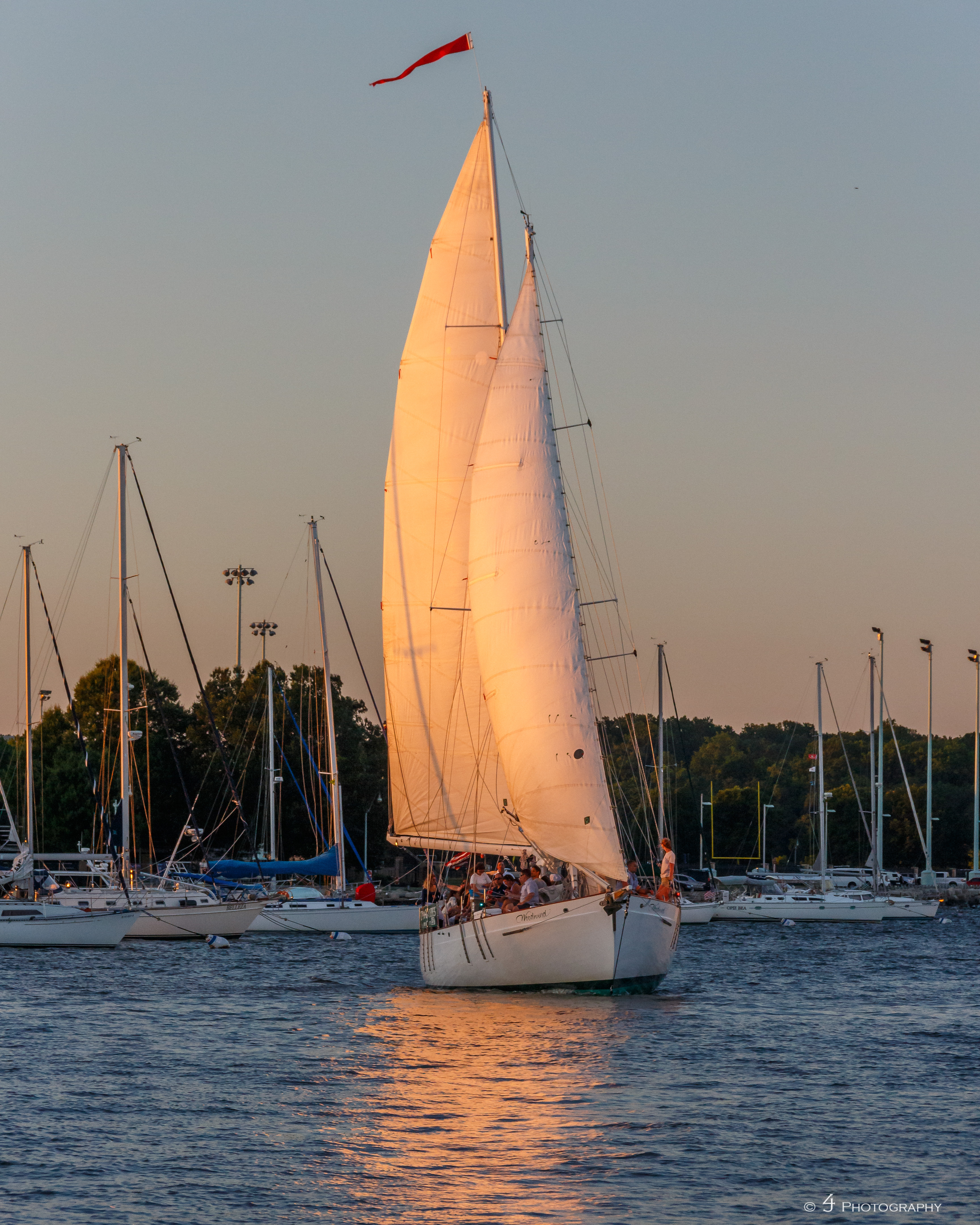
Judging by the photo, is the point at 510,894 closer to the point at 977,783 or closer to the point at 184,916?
the point at 184,916

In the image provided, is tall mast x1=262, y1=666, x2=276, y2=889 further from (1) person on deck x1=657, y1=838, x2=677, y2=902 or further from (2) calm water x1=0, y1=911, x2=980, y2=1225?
(1) person on deck x1=657, y1=838, x2=677, y2=902

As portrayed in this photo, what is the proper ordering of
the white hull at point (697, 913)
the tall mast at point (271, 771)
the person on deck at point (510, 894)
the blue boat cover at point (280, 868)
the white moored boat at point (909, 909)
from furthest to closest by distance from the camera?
the white moored boat at point (909, 909) < the white hull at point (697, 913) < the tall mast at point (271, 771) < the blue boat cover at point (280, 868) < the person on deck at point (510, 894)

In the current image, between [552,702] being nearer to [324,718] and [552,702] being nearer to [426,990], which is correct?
[426,990]

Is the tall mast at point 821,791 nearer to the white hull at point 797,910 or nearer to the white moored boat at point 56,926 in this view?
the white hull at point 797,910

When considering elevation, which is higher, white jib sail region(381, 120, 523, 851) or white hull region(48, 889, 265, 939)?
white jib sail region(381, 120, 523, 851)

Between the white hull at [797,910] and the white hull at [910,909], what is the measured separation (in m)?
4.19

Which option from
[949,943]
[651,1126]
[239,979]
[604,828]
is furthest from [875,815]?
[651,1126]

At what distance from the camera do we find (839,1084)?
28.7 m

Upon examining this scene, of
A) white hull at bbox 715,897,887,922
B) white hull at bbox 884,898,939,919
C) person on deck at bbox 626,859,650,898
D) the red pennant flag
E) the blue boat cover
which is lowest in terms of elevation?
white hull at bbox 884,898,939,919

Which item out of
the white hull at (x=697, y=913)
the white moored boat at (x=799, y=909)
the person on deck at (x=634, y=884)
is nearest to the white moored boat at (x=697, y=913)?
the white hull at (x=697, y=913)

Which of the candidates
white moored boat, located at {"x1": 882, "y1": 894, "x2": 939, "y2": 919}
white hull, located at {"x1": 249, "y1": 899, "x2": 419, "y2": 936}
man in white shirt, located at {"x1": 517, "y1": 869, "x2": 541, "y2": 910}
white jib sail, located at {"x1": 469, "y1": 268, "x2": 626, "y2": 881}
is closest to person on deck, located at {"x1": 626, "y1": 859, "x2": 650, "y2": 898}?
white jib sail, located at {"x1": 469, "y1": 268, "x2": 626, "y2": 881}

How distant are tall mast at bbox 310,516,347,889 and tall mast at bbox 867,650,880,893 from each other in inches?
1483

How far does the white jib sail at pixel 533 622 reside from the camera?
38.0m

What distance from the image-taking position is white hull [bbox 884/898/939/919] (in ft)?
305
